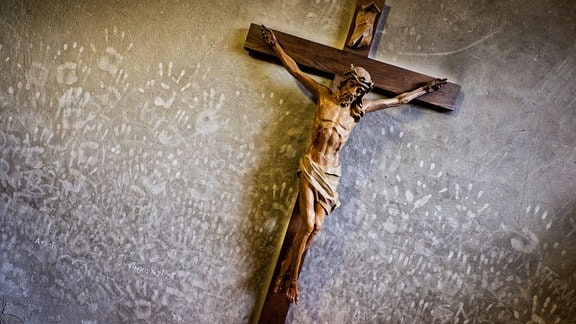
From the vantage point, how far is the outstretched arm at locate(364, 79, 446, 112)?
232cm

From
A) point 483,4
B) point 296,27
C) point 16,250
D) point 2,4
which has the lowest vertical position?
point 16,250

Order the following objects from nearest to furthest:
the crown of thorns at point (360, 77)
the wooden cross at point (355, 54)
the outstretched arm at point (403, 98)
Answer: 1. the crown of thorns at point (360, 77)
2. the outstretched arm at point (403, 98)
3. the wooden cross at point (355, 54)

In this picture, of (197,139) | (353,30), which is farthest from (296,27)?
(197,139)

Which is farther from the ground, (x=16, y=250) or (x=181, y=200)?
(x=181, y=200)


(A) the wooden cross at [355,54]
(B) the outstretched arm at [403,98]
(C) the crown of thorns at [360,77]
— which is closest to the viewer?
(C) the crown of thorns at [360,77]

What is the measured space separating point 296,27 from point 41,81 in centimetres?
138

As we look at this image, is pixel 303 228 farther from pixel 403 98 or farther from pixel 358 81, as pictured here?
pixel 403 98

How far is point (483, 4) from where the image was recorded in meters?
2.63

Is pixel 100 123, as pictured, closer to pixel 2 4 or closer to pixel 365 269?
pixel 2 4

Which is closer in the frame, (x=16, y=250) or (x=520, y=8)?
(x=16, y=250)

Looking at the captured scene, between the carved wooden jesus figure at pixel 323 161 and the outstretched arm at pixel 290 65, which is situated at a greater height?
the outstretched arm at pixel 290 65

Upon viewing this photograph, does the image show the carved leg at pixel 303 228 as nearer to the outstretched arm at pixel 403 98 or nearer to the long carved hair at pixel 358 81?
the long carved hair at pixel 358 81

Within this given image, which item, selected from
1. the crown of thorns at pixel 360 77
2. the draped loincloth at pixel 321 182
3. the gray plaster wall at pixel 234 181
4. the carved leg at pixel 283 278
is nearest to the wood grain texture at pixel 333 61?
the gray plaster wall at pixel 234 181

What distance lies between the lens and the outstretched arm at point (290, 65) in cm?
233
